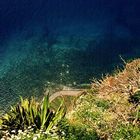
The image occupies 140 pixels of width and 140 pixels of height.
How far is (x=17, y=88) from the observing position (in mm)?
40031

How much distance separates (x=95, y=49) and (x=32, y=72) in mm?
7735

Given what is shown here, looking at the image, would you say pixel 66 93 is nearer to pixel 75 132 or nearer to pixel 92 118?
pixel 92 118

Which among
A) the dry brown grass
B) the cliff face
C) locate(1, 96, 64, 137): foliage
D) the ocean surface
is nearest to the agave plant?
locate(1, 96, 64, 137): foliage

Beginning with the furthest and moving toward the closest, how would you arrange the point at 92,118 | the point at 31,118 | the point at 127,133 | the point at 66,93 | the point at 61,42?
1. the point at 61,42
2. the point at 66,93
3. the point at 92,118
4. the point at 31,118
5. the point at 127,133

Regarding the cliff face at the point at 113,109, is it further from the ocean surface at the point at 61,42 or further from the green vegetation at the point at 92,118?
the ocean surface at the point at 61,42

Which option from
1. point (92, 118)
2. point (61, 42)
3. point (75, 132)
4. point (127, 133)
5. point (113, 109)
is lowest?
point (127, 133)

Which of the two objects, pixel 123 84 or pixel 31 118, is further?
A: pixel 123 84

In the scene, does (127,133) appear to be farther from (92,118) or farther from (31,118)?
(31,118)

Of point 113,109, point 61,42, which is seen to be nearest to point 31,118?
point 113,109

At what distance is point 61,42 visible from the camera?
4853 centimetres

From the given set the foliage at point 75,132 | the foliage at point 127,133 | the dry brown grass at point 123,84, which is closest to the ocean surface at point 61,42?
the dry brown grass at point 123,84

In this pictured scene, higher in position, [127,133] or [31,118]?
[31,118]

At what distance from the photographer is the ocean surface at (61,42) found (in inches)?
1629

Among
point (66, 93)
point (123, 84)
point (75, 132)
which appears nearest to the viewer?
point (75, 132)
